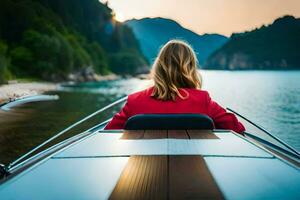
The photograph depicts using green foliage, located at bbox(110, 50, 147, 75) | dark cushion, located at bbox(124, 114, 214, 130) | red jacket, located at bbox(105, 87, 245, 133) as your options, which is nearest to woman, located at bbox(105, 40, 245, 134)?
red jacket, located at bbox(105, 87, 245, 133)

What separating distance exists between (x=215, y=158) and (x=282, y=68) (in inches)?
6418

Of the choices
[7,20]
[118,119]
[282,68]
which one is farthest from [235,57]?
[118,119]

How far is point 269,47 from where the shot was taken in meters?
150

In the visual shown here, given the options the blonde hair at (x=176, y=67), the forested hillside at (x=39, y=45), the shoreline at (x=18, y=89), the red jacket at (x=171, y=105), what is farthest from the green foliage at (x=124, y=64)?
the red jacket at (x=171, y=105)

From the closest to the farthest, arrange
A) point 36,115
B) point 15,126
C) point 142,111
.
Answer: point 142,111
point 15,126
point 36,115

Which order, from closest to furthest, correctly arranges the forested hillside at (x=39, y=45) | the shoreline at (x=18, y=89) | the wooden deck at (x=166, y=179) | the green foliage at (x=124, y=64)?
the wooden deck at (x=166, y=179)
the shoreline at (x=18, y=89)
the forested hillside at (x=39, y=45)
the green foliage at (x=124, y=64)

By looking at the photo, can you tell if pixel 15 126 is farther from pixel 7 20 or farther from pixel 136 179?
pixel 7 20

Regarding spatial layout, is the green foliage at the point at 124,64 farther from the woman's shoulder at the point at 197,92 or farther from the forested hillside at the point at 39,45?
the woman's shoulder at the point at 197,92

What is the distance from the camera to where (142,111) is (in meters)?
2.94

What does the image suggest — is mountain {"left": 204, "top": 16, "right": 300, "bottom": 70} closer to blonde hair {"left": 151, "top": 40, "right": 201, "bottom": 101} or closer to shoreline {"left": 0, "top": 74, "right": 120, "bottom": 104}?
shoreline {"left": 0, "top": 74, "right": 120, "bottom": 104}

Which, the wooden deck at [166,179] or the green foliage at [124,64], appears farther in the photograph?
the green foliage at [124,64]

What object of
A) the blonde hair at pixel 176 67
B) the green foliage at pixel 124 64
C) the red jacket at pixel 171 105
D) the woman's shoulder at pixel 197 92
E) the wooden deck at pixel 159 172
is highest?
the blonde hair at pixel 176 67

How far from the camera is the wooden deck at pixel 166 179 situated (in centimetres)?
164

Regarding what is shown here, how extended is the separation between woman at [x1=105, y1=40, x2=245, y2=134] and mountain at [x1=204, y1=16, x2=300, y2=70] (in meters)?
145
